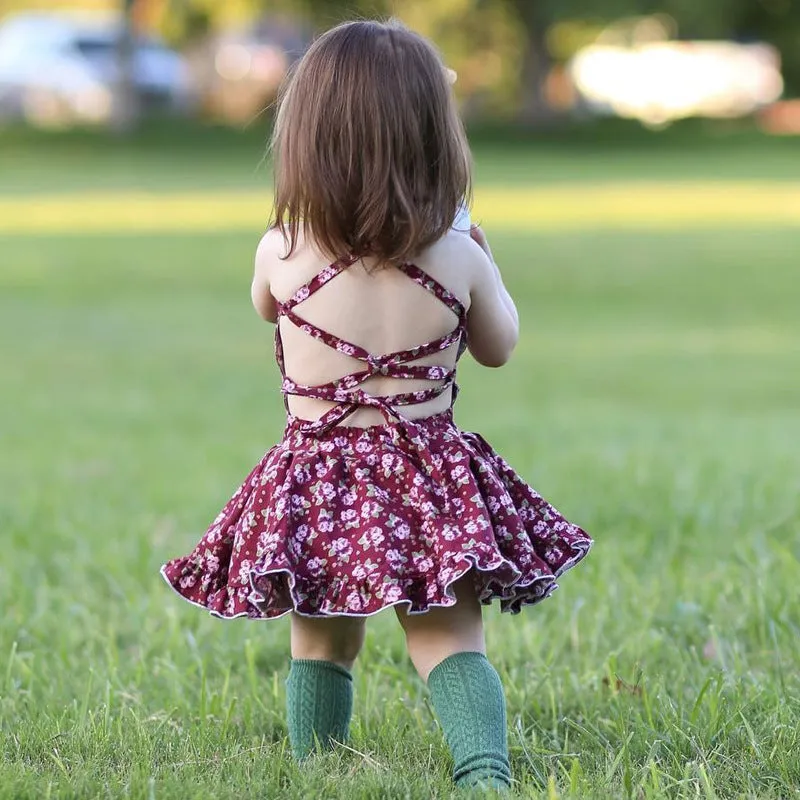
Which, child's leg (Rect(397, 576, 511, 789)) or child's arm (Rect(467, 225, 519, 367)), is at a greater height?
child's arm (Rect(467, 225, 519, 367))

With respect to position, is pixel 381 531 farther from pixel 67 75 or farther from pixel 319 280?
pixel 67 75

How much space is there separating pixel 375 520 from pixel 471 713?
1.28 feet

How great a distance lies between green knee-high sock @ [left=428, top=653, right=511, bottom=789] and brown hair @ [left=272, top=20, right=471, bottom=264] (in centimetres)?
75

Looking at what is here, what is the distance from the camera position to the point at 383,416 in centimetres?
298

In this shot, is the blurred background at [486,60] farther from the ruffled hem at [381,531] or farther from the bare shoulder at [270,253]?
the ruffled hem at [381,531]

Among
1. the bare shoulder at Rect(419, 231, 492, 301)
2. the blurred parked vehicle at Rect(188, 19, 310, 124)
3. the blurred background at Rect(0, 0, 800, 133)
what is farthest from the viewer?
the blurred parked vehicle at Rect(188, 19, 310, 124)

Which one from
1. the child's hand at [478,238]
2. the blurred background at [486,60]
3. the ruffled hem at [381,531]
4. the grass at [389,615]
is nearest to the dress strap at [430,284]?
the child's hand at [478,238]

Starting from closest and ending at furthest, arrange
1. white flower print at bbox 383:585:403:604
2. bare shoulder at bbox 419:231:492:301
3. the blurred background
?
white flower print at bbox 383:585:403:604 → bare shoulder at bbox 419:231:492:301 → the blurred background

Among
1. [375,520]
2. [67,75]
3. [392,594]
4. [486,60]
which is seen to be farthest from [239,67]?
[392,594]

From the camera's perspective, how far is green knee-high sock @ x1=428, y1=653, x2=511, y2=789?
9.30 feet

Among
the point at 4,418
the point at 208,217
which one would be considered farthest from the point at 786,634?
the point at 208,217

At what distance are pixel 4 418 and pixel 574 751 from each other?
21.8 ft

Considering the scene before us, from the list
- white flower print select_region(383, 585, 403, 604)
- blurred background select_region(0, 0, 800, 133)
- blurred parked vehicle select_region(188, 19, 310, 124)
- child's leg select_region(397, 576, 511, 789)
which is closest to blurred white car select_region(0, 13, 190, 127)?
blurred background select_region(0, 0, 800, 133)

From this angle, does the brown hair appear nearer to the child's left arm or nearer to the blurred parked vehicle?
the child's left arm
